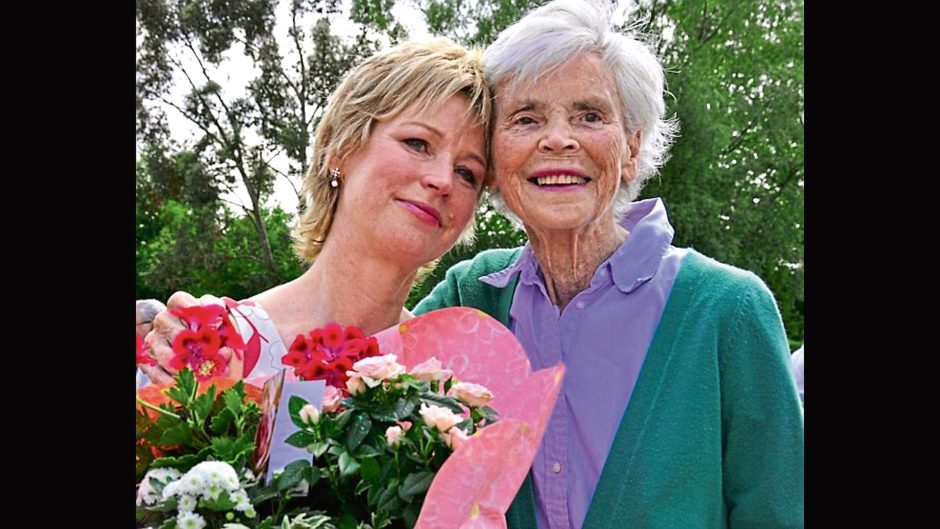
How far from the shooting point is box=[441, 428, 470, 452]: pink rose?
134 centimetres

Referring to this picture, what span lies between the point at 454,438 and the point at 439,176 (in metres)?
0.75

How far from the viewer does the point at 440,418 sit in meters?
1.35

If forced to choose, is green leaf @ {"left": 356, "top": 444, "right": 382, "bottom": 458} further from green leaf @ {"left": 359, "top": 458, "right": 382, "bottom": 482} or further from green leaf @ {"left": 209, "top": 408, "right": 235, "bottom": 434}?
green leaf @ {"left": 209, "top": 408, "right": 235, "bottom": 434}

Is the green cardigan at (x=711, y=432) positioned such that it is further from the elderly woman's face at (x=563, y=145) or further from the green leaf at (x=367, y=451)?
the green leaf at (x=367, y=451)

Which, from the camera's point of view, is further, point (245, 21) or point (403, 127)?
point (245, 21)

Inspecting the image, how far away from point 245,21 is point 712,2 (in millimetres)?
8661

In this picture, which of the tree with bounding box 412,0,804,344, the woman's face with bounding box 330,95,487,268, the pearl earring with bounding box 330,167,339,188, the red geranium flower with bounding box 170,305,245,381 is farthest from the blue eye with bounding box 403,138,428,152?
the tree with bounding box 412,0,804,344

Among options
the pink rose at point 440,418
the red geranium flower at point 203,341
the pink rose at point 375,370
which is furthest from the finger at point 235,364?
the pink rose at point 440,418

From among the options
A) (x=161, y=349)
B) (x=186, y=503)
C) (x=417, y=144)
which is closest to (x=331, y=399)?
(x=186, y=503)

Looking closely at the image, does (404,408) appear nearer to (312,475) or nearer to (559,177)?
(312,475)

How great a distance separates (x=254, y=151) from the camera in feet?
51.5

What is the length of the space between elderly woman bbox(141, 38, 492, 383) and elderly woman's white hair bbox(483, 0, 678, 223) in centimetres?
9
